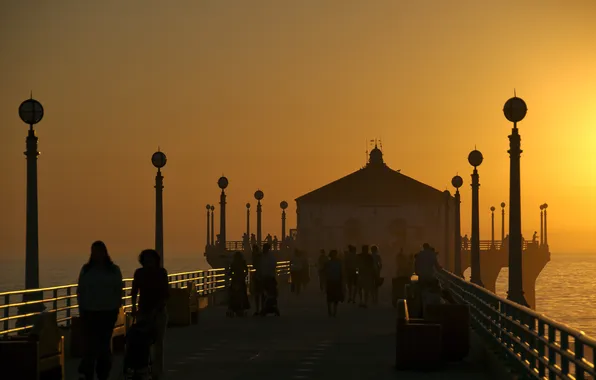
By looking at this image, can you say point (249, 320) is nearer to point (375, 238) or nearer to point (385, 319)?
point (385, 319)

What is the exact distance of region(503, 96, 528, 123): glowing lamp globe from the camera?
28.5 metres

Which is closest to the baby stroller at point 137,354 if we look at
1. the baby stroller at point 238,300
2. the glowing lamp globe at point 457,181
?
the baby stroller at point 238,300

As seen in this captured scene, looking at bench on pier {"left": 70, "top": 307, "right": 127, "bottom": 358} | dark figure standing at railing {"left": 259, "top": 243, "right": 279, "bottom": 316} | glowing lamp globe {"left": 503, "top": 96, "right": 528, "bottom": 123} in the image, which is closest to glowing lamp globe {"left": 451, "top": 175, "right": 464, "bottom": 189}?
dark figure standing at railing {"left": 259, "top": 243, "right": 279, "bottom": 316}

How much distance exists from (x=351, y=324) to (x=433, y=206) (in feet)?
343

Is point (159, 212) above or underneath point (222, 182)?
underneath

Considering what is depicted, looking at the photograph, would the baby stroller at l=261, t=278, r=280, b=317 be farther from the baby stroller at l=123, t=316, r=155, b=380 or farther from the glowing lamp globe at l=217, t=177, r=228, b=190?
the glowing lamp globe at l=217, t=177, r=228, b=190

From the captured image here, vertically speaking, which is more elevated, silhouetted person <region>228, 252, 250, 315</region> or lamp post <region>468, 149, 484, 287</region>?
lamp post <region>468, 149, 484, 287</region>

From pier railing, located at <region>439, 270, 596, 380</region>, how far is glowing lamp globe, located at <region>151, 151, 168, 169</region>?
1549 cm

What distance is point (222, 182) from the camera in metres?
59.7

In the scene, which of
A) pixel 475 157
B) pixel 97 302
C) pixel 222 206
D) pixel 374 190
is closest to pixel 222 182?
pixel 222 206

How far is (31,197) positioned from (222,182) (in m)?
32.6

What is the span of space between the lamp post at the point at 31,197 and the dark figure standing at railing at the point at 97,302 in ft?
30.5

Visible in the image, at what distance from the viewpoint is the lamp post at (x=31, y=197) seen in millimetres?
26297

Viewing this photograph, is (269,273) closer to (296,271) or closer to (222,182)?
Result: (296,271)
